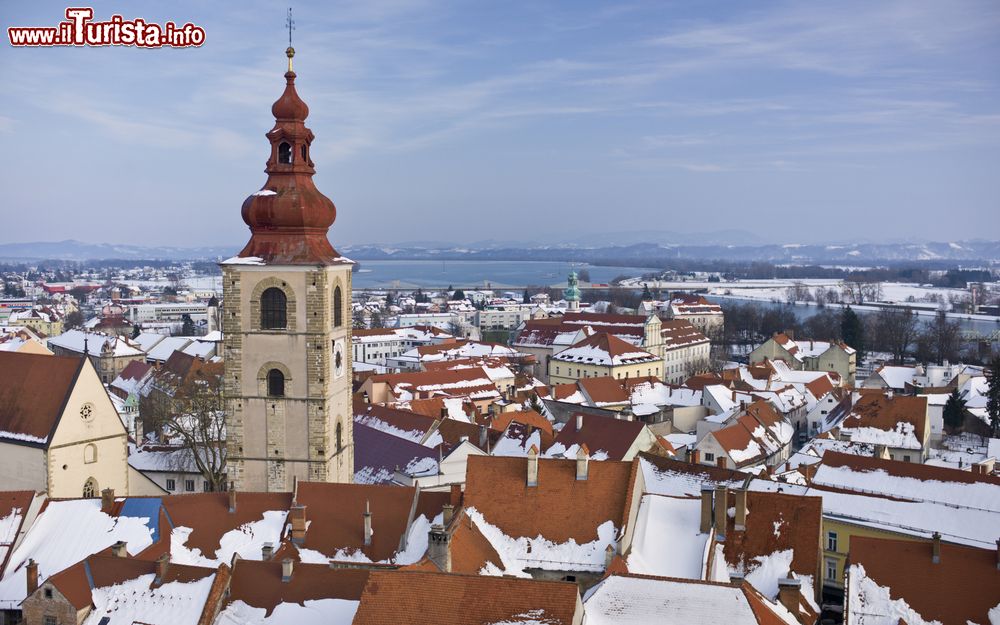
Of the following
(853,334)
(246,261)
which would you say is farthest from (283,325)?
(853,334)

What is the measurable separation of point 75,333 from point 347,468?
308 ft

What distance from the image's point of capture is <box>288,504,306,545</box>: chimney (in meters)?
27.3

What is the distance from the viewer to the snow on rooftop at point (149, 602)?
22453 millimetres

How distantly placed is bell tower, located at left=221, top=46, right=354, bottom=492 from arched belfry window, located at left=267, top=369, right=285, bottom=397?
34 millimetres

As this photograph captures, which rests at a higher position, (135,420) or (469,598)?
(469,598)

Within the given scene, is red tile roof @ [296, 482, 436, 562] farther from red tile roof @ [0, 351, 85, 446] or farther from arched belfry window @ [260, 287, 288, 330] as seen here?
red tile roof @ [0, 351, 85, 446]

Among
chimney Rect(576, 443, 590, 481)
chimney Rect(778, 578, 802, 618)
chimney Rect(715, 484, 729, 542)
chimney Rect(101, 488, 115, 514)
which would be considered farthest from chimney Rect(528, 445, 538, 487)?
chimney Rect(101, 488, 115, 514)

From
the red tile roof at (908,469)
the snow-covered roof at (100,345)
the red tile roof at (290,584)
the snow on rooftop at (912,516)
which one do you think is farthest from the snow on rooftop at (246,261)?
the snow-covered roof at (100,345)

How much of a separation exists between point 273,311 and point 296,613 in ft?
37.5

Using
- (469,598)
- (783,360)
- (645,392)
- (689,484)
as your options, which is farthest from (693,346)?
(469,598)

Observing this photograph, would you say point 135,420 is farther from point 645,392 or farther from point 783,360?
point 783,360

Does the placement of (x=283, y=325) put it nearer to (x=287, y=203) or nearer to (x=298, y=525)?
(x=287, y=203)

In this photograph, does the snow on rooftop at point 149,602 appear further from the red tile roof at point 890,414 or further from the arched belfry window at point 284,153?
the red tile roof at point 890,414

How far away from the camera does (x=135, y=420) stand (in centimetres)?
5672
